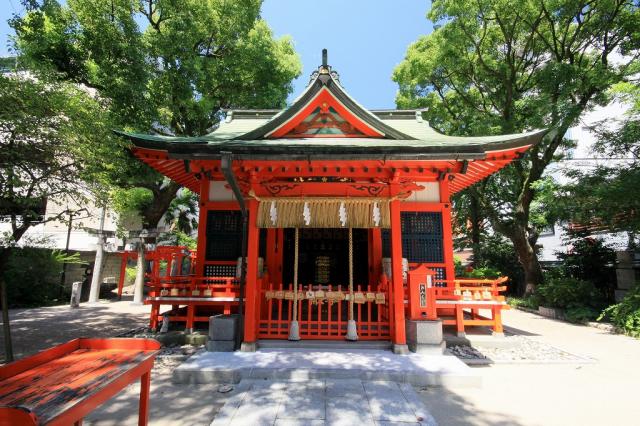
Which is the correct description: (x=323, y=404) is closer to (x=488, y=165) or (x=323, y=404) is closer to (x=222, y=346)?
(x=222, y=346)

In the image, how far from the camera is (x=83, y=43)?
13.4 meters

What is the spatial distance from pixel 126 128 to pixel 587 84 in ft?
67.2

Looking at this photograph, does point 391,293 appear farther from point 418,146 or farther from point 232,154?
point 232,154

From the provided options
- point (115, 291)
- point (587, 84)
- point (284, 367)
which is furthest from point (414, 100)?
point (115, 291)

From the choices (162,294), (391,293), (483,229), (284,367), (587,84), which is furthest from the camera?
(483,229)

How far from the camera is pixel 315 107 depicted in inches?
348

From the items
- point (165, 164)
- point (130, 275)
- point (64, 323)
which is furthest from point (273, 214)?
point (130, 275)

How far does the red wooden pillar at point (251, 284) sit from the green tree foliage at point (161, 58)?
4.17 meters

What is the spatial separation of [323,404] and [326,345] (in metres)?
2.34

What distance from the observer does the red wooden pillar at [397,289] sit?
7074 millimetres

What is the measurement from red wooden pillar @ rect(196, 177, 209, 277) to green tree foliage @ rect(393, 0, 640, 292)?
12620mm

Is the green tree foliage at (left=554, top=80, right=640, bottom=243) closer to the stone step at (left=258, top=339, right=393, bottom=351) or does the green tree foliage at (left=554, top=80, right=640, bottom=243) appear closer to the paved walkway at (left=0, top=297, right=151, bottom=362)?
the stone step at (left=258, top=339, right=393, bottom=351)

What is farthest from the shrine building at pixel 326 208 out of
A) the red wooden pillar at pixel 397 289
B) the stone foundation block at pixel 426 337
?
the stone foundation block at pixel 426 337

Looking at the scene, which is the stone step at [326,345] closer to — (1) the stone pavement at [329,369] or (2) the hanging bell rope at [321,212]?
(1) the stone pavement at [329,369]
